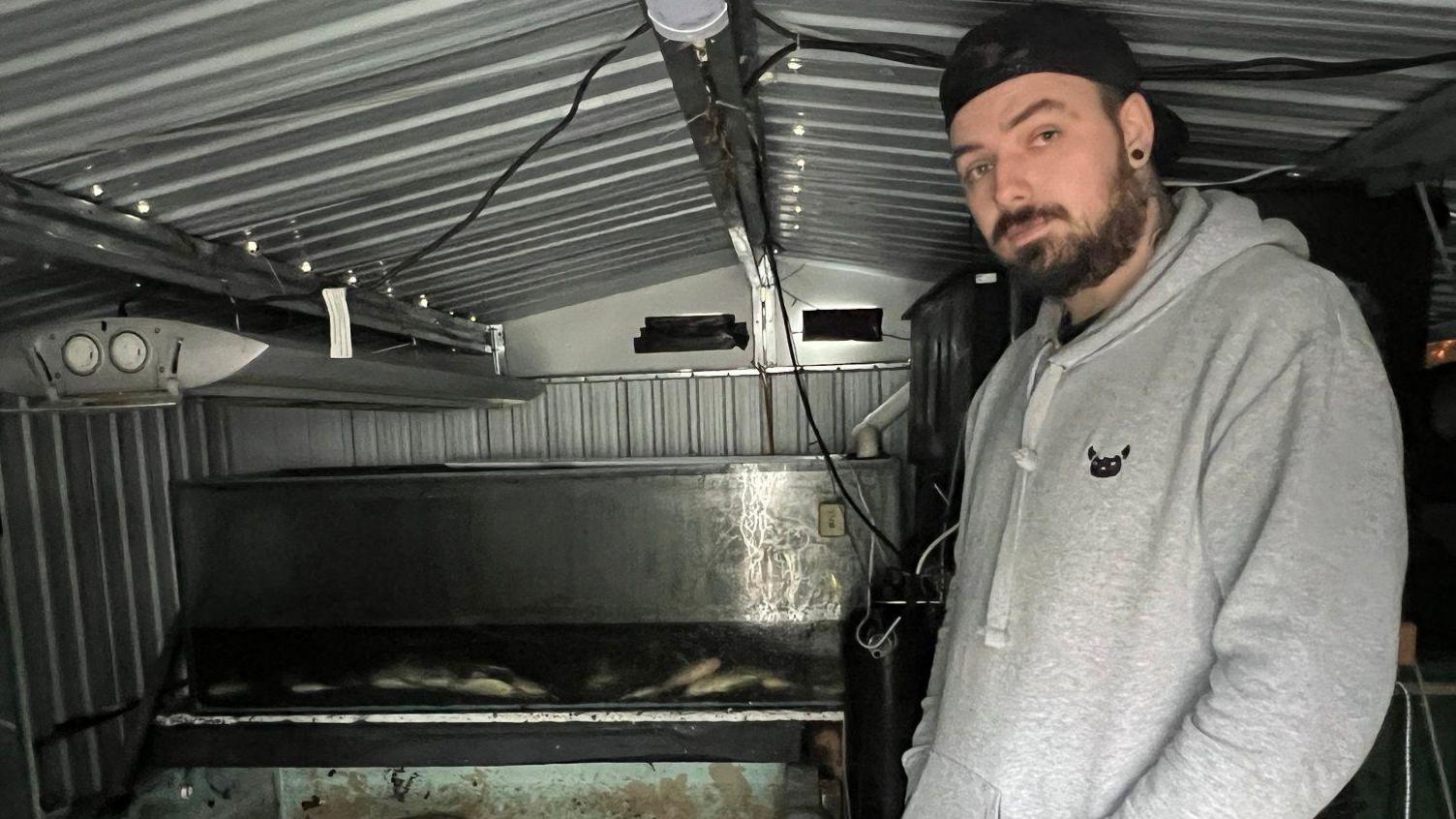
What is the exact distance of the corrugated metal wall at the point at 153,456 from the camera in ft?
7.30

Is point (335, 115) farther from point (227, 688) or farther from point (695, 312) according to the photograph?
point (695, 312)

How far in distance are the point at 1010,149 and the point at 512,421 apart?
3.25 m

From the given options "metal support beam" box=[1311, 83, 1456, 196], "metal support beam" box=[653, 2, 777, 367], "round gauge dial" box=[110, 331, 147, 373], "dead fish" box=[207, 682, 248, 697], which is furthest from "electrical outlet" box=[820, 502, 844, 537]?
"dead fish" box=[207, 682, 248, 697]

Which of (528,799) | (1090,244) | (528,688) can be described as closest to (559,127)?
(1090,244)

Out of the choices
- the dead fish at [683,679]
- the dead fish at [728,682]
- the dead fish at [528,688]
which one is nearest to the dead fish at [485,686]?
the dead fish at [528,688]

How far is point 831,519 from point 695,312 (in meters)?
1.83

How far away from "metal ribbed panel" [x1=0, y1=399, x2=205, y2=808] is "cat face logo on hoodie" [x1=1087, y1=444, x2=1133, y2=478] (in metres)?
2.71

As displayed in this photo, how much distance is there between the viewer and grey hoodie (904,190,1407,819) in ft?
2.35

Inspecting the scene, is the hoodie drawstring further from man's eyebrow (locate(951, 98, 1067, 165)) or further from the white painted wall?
the white painted wall

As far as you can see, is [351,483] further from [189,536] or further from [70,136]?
[70,136]

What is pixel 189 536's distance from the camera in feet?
7.91

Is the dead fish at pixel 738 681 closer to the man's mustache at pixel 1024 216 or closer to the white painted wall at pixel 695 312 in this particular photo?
the man's mustache at pixel 1024 216

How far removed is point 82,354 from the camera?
1243 millimetres

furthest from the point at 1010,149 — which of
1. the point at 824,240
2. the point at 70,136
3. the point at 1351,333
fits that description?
the point at 824,240
